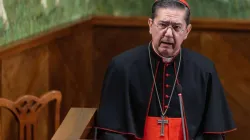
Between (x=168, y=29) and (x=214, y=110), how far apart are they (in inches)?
20.4

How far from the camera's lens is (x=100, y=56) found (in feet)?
14.2

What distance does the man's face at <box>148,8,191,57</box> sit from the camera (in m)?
2.79

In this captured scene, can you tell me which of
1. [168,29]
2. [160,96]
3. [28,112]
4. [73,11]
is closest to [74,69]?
[73,11]

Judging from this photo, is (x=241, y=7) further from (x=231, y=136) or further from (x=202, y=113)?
(x=202, y=113)

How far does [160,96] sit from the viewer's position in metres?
2.93

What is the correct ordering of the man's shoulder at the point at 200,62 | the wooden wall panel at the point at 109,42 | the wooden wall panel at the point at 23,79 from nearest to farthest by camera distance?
the man's shoulder at the point at 200,62 → the wooden wall panel at the point at 23,79 → the wooden wall panel at the point at 109,42

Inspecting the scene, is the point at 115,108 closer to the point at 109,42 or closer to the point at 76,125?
the point at 76,125

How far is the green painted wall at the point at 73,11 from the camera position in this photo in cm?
352

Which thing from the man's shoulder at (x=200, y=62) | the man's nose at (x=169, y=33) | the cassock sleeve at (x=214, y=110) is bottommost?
the cassock sleeve at (x=214, y=110)

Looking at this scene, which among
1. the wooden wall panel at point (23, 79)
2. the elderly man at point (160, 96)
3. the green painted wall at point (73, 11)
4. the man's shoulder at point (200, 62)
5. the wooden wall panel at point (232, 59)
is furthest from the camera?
the wooden wall panel at point (232, 59)

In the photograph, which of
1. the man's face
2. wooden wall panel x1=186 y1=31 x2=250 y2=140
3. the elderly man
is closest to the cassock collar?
the elderly man

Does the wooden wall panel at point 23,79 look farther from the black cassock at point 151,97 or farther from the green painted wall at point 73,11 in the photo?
the black cassock at point 151,97

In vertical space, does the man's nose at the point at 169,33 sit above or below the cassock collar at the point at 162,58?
above

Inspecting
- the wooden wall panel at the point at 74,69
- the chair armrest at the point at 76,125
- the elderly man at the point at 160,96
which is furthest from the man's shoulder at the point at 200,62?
the wooden wall panel at the point at 74,69
